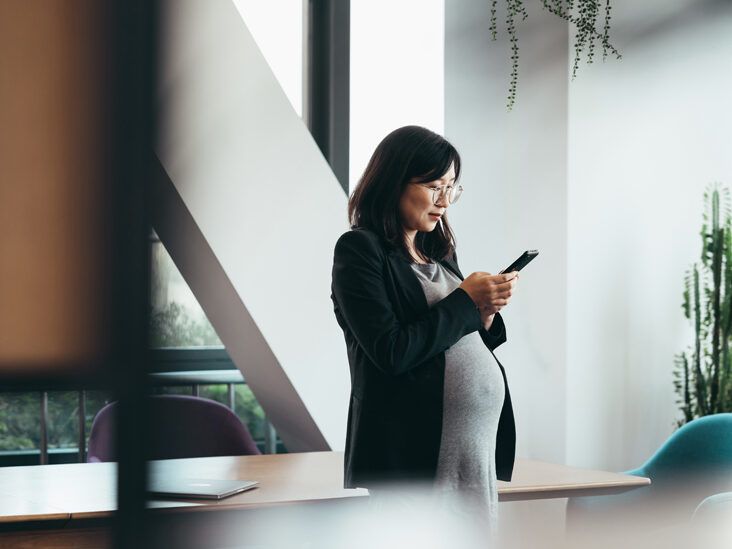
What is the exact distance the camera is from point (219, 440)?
285 cm

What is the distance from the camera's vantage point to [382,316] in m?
1.38

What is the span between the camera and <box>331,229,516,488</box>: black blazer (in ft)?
4.47

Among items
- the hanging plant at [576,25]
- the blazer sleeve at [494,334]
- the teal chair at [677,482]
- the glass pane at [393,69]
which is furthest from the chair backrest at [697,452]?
the glass pane at [393,69]

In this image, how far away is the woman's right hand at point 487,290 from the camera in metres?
1.45

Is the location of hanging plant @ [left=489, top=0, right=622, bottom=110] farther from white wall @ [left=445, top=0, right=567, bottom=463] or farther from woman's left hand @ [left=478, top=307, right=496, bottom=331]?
woman's left hand @ [left=478, top=307, right=496, bottom=331]

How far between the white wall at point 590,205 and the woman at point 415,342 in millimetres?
1731

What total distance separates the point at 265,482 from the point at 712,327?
2087 millimetres

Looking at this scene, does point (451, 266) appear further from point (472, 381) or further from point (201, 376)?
point (201, 376)

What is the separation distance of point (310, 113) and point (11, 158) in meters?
3.24

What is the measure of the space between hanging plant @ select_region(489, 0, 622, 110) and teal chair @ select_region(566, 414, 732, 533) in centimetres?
128

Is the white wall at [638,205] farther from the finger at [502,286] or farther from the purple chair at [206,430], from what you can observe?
the finger at [502,286]

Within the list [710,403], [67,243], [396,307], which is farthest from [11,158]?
[710,403]

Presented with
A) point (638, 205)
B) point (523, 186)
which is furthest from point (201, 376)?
point (638, 205)

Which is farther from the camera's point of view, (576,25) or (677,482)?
(576,25)
